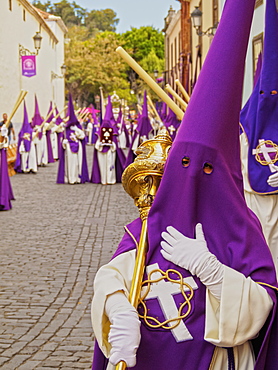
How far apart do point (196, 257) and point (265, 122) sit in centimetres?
354

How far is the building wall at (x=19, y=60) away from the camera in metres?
26.1

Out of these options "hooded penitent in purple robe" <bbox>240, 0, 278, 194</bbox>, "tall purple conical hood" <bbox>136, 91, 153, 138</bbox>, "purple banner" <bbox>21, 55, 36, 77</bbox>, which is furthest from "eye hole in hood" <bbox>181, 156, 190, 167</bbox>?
"purple banner" <bbox>21, 55, 36, 77</bbox>

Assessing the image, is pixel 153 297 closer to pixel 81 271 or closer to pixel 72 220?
pixel 81 271

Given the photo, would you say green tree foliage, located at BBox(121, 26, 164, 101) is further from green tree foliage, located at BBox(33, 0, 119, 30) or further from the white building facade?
green tree foliage, located at BBox(33, 0, 119, 30)

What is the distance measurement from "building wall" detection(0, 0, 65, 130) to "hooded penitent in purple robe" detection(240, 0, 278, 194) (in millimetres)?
20486

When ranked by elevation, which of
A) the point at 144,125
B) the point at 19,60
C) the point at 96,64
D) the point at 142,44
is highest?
the point at 142,44

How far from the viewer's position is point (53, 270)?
7977mm

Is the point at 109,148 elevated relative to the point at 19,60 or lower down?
lower down

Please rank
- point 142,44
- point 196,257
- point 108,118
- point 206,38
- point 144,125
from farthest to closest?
point 142,44
point 206,38
point 144,125
point 108,118
point 196,257

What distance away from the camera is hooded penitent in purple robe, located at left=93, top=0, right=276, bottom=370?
8.55ft

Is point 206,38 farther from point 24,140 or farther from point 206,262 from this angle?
point 206,262

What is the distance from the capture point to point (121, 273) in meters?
2.73

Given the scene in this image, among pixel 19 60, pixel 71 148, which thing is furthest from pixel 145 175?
pixel 19 60

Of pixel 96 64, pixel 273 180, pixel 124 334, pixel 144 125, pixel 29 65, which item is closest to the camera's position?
pixel 124 334
